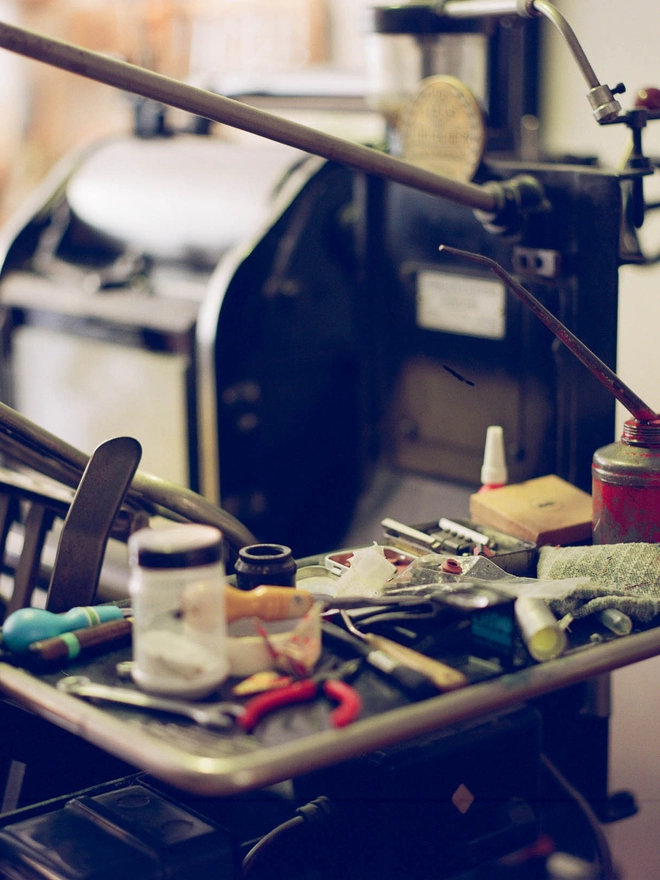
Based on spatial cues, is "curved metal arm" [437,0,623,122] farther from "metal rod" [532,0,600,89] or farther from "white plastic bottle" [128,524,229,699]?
"white plastic bottle" [128,524,229,699]

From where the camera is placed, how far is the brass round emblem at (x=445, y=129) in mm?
2029

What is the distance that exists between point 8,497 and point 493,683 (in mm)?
844

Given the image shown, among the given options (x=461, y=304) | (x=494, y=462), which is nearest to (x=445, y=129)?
(x=461, y=304)

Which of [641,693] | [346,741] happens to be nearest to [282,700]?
[346,741]

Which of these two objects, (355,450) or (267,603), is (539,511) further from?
(355,450)

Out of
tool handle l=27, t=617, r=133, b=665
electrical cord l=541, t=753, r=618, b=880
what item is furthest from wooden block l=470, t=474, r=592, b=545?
tool handle l=27, t=617, r=133, b=665

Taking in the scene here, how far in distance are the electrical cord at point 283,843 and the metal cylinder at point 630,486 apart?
1.51 ft

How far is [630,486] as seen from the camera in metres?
1.44

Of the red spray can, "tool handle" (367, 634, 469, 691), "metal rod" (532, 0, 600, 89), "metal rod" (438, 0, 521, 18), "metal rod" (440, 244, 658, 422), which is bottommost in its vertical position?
"tool handle" (367, 634, 469, 691)

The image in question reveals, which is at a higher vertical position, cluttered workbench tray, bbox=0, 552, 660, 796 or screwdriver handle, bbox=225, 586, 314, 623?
screwdriver handle, bbox=225, 586, 314, 623

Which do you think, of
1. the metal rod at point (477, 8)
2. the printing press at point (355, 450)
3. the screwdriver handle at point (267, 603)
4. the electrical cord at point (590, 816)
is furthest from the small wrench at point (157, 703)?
the metal rod at point (477, 8)

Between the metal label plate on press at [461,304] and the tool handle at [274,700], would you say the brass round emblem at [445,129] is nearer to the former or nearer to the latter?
the metal label plate on press at [461,304]

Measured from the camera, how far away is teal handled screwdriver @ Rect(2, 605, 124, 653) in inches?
47.7

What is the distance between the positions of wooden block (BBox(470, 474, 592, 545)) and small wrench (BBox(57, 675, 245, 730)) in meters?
0.55
